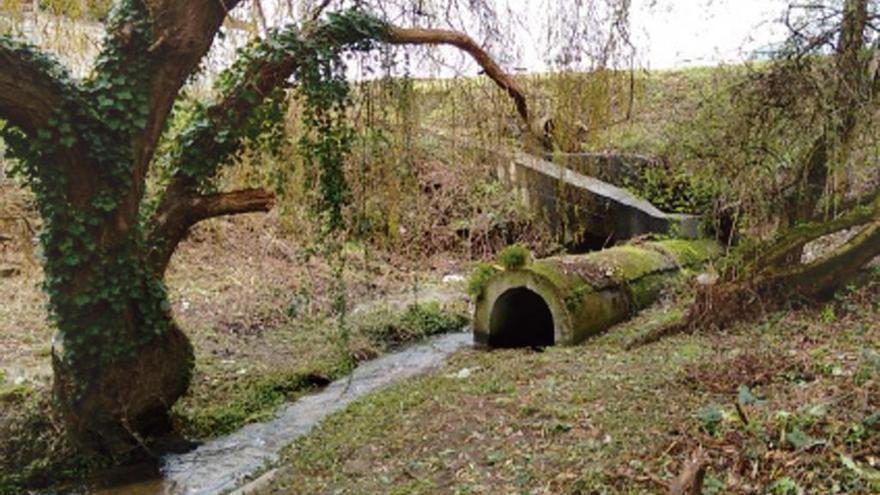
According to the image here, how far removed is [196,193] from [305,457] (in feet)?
7.78

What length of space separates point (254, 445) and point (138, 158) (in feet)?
→ 7.75

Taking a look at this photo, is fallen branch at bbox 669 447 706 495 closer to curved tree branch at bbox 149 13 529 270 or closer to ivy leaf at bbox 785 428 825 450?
ivy leaf at bbox 785 428 825 450

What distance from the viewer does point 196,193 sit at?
241 inches

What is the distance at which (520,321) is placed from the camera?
8703 mm

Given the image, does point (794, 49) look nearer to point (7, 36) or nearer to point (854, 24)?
point (854, 24)

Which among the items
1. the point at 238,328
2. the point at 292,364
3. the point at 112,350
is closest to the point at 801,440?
the point at 112,350

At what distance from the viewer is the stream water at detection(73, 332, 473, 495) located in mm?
5258

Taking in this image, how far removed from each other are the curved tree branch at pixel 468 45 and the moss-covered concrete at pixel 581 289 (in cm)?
172

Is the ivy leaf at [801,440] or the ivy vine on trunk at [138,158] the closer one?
the ivy leaf at [801,440]

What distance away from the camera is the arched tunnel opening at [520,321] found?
8.23 metres

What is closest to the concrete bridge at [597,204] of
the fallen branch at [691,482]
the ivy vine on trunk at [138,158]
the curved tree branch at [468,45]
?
the curved tree branch at [468,45]

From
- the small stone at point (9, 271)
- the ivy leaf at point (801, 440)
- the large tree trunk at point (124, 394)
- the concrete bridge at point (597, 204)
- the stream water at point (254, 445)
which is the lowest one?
the stream water at point (254, 445)

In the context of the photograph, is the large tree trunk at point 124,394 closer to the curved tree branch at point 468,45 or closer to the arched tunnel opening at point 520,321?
the curved tree branch at point 468,45

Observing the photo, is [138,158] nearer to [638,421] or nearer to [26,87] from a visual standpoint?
[26,87]
